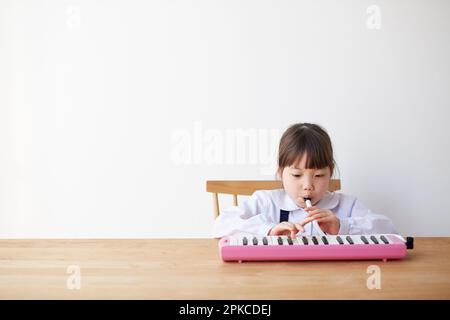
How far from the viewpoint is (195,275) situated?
1118mm

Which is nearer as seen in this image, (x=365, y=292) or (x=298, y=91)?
(x=365, y=292)

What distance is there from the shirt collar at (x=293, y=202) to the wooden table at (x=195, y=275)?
1.36 ft

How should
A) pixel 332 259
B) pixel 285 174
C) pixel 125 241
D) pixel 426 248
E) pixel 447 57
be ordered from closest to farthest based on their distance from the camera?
1. pixel 332 259
2. pixel 426 248
3. pixel 125 241
4. pixel 285 174
5. pixel 447 57

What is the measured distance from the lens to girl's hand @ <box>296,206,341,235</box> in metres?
1.39

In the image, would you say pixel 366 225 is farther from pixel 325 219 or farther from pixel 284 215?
pixel 284 215

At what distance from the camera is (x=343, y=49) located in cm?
216

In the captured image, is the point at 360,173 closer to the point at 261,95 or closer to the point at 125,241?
the point at 261,95

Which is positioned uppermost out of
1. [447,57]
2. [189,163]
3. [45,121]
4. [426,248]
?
[447,57]

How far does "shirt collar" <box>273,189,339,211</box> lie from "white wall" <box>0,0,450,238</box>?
0.39 m

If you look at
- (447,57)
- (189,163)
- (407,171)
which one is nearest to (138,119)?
(189,163)

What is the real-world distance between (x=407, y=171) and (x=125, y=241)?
4.16 feet

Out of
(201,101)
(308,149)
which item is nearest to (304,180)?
(308,149)

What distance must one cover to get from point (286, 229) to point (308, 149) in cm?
39

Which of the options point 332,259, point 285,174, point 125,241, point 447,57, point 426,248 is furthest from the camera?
point 447,57
